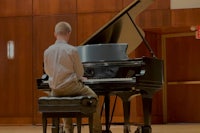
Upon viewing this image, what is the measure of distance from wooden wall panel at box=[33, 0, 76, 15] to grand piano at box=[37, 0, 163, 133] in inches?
181

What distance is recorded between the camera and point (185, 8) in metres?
9.63

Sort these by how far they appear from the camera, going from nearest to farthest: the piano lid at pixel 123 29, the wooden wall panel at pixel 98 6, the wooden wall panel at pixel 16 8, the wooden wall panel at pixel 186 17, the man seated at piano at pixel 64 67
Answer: the man seated at piano at pixel 64 67
the piano lid at pixel 123 29
the wooden wall panel at pixel 186 17
the wooden wall panel at pixel 98 6
the wooden wall panel at pixel 16 8

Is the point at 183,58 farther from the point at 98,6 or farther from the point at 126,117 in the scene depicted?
the point at 126,117

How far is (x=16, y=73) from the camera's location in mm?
10156

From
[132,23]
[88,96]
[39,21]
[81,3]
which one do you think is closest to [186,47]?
[81,3]

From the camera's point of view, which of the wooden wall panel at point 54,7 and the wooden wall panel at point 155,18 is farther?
the wooden wall panel at point 54,7

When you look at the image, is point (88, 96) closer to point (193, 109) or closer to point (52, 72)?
point (52, 72)

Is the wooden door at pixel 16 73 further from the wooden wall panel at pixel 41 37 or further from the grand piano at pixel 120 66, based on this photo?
the grand piano at pixel 120 66

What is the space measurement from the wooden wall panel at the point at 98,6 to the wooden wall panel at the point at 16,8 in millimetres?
1158

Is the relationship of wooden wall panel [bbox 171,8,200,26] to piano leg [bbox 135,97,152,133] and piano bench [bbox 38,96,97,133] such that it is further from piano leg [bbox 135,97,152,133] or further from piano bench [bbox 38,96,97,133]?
piano bench [bbox 38,96,97,133]

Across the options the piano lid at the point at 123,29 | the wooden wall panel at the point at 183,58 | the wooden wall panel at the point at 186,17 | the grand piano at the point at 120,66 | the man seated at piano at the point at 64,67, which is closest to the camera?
the man seated at piano at the point at 64,67

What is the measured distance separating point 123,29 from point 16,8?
17.1ft

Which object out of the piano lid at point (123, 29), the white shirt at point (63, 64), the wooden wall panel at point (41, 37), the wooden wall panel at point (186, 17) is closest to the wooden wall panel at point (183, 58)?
the wooden wall panel at point (186, 17)

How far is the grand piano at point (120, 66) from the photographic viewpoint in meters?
4.97
